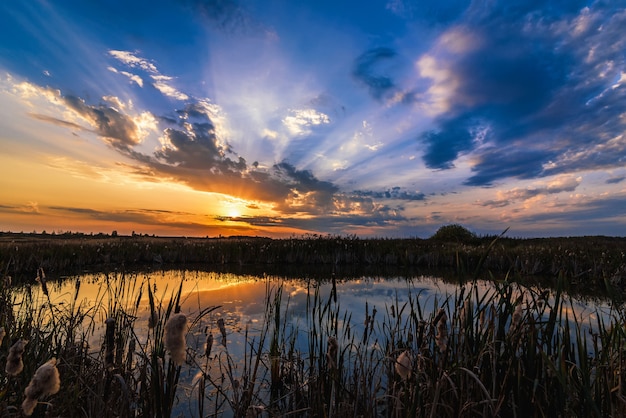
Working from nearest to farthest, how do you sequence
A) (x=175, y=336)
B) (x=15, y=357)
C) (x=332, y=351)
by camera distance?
(x=175, y=336) < (x=15, y=357) < (x=332, y=351)

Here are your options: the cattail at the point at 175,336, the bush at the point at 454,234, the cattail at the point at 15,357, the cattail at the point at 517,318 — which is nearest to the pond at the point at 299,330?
the cattail at the point at 517,318

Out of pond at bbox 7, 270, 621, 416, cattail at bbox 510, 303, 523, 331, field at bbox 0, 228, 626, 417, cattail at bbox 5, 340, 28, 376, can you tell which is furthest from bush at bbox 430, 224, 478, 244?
cattail at bbox 5, 340, 28, 376

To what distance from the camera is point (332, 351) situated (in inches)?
104

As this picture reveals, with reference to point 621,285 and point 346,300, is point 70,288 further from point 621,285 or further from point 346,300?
point 621,285

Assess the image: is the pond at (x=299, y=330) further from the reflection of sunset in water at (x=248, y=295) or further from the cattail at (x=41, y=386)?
the cattail at (x=41, y=386)

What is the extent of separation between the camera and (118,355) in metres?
4.33

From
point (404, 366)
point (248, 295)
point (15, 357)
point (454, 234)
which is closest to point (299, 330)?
point (248, 295)

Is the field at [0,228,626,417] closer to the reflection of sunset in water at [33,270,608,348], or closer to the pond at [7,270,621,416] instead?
the pond at [7,270,621,416]

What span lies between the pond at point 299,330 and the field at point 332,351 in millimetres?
38

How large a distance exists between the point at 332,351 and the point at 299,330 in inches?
189

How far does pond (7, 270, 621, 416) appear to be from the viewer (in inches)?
117

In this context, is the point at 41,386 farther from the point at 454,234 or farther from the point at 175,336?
the point at 454,234

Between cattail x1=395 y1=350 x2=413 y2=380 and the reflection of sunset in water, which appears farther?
the reflection of sunset in water

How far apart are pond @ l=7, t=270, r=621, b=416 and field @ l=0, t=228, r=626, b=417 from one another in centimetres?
4
